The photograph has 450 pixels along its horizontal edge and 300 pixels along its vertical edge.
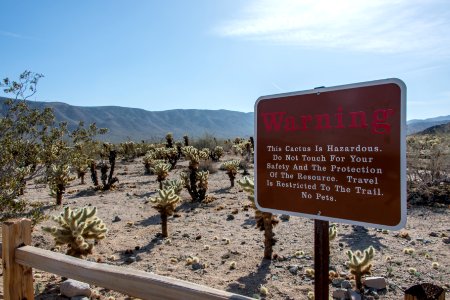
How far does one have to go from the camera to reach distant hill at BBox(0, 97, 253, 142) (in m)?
128

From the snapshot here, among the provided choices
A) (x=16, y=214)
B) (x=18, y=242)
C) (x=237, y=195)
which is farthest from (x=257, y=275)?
(x=237, y=195)

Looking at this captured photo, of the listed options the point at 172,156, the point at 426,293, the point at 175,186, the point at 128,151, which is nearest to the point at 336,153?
the point at 426,293

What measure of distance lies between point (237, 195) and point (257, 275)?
20.3 feet

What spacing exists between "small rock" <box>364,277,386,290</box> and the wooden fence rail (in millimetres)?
3588

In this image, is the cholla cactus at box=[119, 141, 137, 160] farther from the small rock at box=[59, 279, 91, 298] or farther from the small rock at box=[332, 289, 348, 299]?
the small rock at box=[332, 289, 348, 299]

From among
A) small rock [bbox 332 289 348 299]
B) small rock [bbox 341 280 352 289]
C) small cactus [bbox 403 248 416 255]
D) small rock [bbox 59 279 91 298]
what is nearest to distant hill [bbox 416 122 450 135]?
small cactus [bbox 403 248 416 255]

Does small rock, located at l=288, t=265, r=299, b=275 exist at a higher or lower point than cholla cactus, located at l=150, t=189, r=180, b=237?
lower

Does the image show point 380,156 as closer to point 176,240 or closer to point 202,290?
point 202,290

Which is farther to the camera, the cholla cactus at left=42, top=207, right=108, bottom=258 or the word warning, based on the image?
the cholla cactus at left=42, top=207, right=108, bottom=258

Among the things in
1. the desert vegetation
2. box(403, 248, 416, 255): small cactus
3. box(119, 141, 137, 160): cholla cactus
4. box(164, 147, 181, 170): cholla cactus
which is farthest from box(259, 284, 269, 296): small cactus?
box(119, 141, 137, 160): cholla cactus

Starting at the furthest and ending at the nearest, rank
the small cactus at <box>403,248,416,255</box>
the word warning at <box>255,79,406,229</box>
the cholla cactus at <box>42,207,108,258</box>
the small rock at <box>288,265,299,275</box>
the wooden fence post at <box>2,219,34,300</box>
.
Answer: the small cactus at <box>403,248,416,255</box>, the small rock at <box>288,265,299,275</box>, the cholla cactus at <box>42,207,108,258</box>, the wooden fence post at <box>2,219,34,300</box>, the word warning at <box>255,79,406,229</box>

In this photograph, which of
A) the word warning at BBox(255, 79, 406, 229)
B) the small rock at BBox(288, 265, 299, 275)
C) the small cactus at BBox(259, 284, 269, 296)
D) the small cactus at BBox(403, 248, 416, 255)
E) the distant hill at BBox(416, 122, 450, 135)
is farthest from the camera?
the distant hill at BBox(416, 122, 450, 135)

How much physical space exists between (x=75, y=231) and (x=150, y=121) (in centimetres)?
14953

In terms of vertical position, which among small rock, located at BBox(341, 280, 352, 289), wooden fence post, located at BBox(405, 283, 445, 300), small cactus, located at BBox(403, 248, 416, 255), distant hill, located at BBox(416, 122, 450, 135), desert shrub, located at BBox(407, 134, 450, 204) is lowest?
small rock, located at BBox(341, 280, 352, 289)
